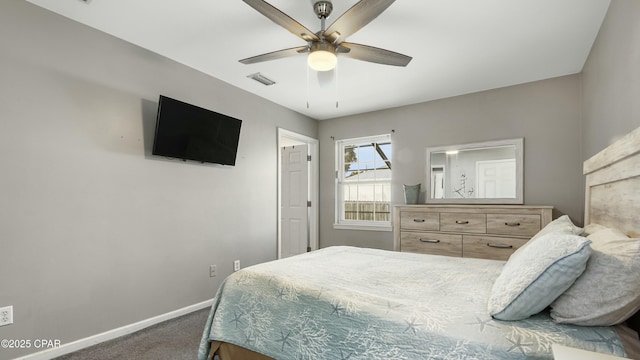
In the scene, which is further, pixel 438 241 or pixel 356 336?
pixel 438 241

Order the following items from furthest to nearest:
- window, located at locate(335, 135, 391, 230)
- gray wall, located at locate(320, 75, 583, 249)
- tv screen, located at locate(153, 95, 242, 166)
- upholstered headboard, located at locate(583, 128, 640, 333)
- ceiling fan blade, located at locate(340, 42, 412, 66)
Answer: window, located at locate(335, 135, 391, 230)
gray wall, located at locate(320, 75, 583, 249)
tv screen, located at locate(153, 95, 242, 166)
ceiling fan blade, located at locate(340, 42, 412, 66)
upholstered headboard, located at locate(583, 128, 640, 333)

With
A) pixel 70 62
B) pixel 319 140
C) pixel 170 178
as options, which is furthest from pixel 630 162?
pixel 319 140

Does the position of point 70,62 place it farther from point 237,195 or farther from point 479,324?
point 479,324

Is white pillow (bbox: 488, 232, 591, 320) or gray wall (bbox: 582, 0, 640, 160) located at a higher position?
gray wall (bbox: 582, 0, 640, 160)

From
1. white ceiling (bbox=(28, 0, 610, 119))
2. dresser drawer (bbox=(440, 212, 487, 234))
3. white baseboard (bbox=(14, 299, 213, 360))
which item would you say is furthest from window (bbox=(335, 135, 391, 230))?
white baseboard (bbox=(14, 299, 213, 360))

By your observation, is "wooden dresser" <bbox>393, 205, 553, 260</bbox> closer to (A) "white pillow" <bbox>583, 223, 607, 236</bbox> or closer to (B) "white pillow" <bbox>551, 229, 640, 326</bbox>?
(A) "white pillow" <bbox>583, 223, 607, 236</bbox>

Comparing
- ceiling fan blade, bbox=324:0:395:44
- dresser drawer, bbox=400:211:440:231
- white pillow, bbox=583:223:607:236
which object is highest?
ceiling fan blade, bbox=324:0:395:44

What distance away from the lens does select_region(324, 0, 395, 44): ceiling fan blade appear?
169 cm

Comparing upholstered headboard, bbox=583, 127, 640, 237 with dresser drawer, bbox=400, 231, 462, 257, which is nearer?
upholstered headboard, bbox=583, 127, 640, 237

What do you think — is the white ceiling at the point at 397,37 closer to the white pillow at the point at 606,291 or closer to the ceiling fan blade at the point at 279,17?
the ceiling fan blade at the point at 279,17

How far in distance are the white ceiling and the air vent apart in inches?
2.9

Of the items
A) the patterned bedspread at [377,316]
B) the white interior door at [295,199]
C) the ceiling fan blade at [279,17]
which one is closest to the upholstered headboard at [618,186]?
the patterned bedspread at [377,316]

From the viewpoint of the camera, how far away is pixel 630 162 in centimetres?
137

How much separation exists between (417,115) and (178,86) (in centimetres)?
304
